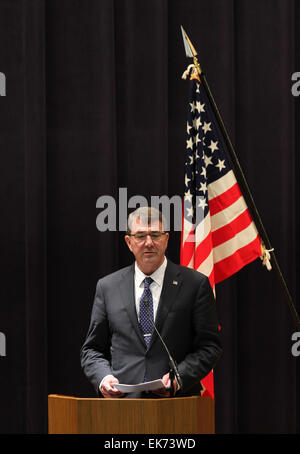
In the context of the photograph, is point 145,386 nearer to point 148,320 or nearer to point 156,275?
point 148,320

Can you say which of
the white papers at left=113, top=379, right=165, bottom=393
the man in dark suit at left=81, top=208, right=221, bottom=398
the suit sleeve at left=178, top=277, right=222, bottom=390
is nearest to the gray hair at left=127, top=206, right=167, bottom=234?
the man in dark suit at left=81, top=208, right=221, bottom=398

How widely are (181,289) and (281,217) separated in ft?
4.66

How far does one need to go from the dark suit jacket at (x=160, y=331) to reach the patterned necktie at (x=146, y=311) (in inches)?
1.2

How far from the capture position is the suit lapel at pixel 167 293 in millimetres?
2965

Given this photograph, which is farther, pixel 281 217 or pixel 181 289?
pixel 281 217

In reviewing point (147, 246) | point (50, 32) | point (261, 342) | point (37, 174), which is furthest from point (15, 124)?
point (261, 342)

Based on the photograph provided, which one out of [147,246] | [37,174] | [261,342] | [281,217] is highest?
[37,174]

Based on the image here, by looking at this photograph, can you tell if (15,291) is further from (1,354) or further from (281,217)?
(281,217)

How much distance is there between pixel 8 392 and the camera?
4.10 m

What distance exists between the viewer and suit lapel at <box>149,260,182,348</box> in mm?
2965

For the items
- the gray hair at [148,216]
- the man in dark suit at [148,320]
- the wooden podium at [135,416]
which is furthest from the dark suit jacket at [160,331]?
the wooden podium at [135,416]

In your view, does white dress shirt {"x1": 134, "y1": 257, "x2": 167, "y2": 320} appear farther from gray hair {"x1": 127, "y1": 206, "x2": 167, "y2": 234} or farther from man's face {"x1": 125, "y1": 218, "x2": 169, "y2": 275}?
gray hair {"x1": 127, "y1": 206, "x2": 167, "y2": 234}

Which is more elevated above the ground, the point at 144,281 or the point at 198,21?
the point at 198,21

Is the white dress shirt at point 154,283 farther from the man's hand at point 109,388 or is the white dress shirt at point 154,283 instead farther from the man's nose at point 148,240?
the man's hand at point 109,388
